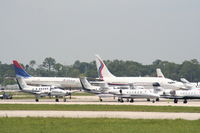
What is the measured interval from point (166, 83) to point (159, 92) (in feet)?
112

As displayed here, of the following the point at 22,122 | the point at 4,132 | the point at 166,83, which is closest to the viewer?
the point at 4,132

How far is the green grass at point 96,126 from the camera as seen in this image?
33.8 meters

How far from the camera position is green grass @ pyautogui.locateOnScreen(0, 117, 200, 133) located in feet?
111

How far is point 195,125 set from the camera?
122ft

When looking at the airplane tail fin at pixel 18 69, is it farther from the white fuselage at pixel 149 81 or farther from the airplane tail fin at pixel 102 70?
the white fuselage at pixel 149 81

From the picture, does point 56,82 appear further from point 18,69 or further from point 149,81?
point 149,81

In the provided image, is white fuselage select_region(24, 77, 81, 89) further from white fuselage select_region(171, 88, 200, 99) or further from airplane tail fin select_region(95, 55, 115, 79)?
white fuselage select_region(171, 88, 200, 99)

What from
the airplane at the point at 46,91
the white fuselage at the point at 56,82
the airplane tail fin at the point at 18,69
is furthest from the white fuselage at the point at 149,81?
the airplane at the point at 46,91

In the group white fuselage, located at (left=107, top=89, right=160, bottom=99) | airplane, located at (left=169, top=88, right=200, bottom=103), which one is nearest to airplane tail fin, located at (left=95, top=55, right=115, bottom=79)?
white fuselage, located at (left=107, top=89, right=160, bottom=99)

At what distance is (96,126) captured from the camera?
36656 millimetres

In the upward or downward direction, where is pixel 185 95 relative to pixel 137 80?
downward

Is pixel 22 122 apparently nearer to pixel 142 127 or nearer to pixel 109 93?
pixel 142 127

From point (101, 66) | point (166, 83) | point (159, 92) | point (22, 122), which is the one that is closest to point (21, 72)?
point (101, 66)

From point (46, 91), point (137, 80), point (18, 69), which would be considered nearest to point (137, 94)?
point (46, 91)
